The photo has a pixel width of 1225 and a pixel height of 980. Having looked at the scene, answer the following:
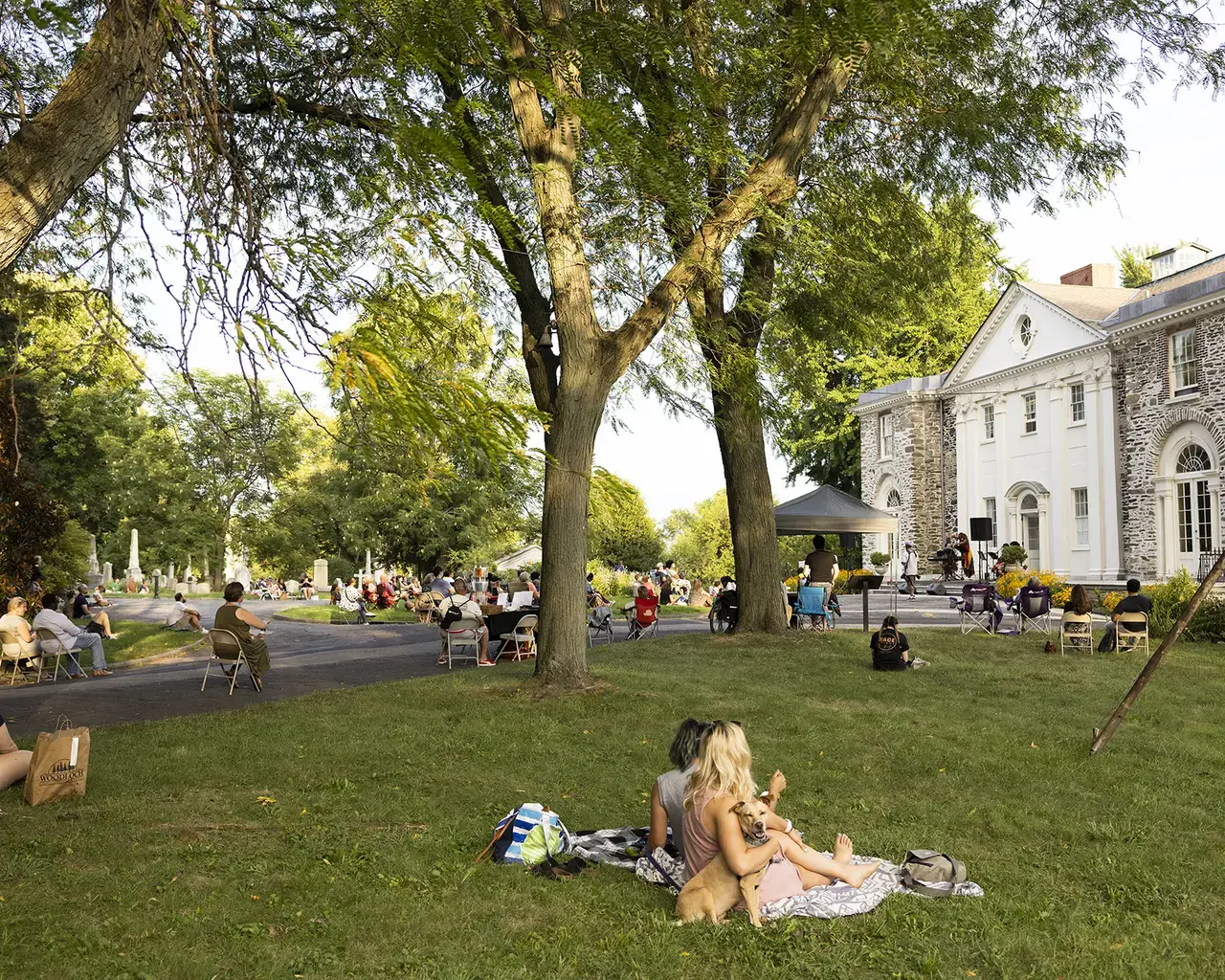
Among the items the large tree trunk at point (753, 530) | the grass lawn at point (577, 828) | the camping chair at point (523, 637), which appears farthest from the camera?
the large tree trunk at point (753, 530)

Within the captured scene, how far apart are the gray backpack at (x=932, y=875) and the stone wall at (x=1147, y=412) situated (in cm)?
2574

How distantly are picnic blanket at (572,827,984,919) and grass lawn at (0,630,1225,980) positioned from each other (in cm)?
11

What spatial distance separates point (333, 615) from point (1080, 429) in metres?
23.5

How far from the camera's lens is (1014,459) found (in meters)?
36.5

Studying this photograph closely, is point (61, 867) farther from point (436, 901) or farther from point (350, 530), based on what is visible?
point (350, 530)

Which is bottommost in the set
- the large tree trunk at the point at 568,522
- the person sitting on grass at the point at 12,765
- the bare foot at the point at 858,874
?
the bare foot at the point at 858,874

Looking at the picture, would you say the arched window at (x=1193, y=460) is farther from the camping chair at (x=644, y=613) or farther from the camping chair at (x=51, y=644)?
Result: the camping chair at (x=51, y=644)

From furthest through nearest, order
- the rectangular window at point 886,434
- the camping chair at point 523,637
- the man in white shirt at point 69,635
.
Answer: the rectangular window at point 886,434 < the camping chair at point 523,637 < the man in white shirt at point 69,635

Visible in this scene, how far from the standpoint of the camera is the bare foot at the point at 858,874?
519cm

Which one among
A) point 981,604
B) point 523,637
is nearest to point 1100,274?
point 981,604

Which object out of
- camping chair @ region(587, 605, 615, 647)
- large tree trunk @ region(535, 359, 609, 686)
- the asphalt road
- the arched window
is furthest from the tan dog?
the arched window

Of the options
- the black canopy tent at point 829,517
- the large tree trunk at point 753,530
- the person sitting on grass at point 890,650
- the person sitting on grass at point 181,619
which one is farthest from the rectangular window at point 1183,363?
the person sitting on grass at point 181,619

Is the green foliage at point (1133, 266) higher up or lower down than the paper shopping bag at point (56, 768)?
Answer: higher up

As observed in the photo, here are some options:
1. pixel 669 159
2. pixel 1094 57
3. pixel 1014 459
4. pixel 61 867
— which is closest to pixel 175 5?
pixel 669 159
